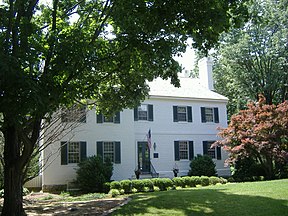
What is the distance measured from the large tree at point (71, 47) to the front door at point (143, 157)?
13139mm

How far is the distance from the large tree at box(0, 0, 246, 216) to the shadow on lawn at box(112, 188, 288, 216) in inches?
142

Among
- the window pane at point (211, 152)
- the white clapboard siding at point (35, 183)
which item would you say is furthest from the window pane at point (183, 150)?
the white clapboard siding at point (35, 183)

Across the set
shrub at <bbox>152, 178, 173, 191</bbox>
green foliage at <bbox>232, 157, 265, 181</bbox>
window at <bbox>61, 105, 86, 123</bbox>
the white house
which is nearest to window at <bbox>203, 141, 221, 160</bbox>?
the white house

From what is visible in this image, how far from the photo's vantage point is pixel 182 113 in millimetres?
25453

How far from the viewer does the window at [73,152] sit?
20.7 metres

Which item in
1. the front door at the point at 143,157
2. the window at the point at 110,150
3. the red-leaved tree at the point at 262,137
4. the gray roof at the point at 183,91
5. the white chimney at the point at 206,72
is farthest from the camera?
the white chimney at the point at 206,72

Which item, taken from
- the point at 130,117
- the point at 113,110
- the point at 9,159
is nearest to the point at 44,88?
the point at 9,159

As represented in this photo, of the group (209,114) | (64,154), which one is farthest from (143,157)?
(209,114)

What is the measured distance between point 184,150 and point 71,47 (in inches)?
726

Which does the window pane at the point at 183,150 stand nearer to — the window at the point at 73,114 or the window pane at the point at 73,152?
the window pane at the point at 73,152

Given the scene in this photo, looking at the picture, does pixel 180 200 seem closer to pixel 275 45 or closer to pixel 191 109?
pixel 191 109

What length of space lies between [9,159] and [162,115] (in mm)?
16094

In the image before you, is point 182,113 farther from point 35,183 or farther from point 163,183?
point 35,183

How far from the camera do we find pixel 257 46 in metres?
29.6
